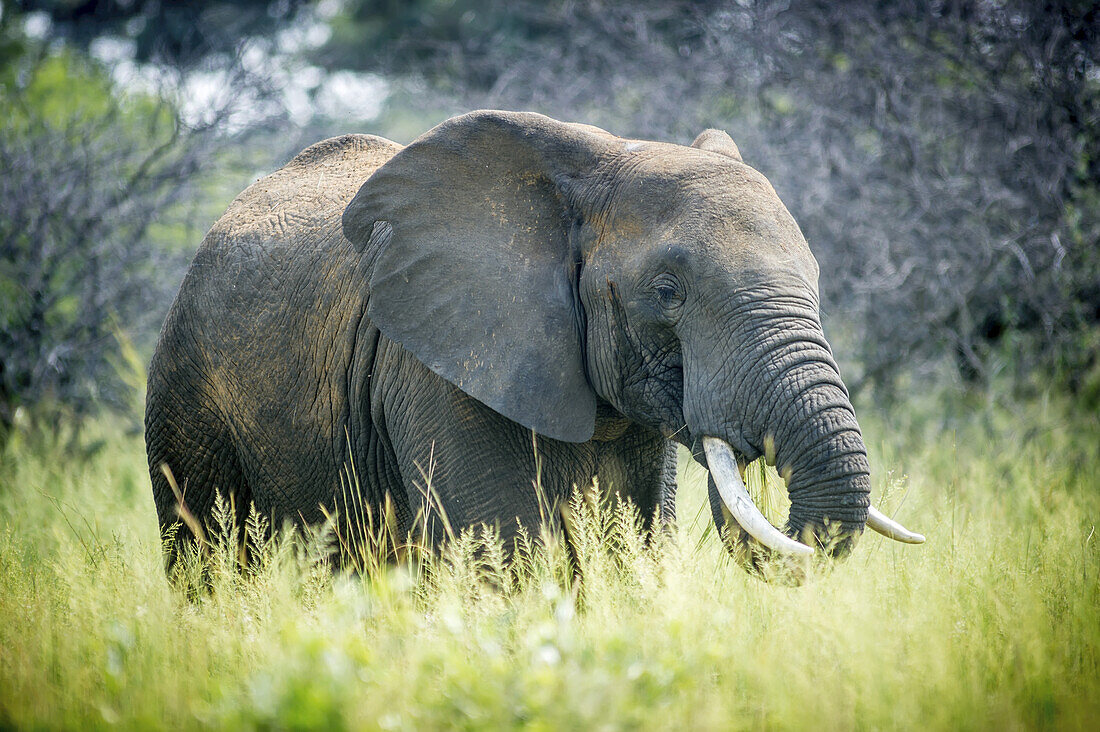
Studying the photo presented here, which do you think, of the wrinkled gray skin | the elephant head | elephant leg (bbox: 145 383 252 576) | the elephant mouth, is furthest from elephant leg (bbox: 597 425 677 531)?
elephant leg (bbox: 145 383 252 576)

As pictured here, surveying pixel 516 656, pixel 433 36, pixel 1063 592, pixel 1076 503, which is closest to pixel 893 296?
pixel 1076 503

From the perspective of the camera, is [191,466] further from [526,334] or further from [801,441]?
[801,441]

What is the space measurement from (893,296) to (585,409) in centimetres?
558

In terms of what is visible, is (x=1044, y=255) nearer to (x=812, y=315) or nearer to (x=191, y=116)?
(x=812, y=315)

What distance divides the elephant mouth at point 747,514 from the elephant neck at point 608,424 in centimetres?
58

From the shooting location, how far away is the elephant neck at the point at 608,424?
3.86 metres

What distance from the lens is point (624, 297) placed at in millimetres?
3543

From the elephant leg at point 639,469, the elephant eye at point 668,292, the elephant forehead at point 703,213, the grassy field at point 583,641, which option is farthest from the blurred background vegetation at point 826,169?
the elephant eye at point 668,292

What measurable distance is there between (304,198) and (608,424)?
1904 mm

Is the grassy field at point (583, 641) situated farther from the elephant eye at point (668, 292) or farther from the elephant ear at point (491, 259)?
the elephant eye at point (668, 292)

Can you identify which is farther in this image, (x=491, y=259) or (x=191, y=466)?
(x=191, y=466)

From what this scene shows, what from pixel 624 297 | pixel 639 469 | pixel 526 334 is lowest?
pixel 639 469

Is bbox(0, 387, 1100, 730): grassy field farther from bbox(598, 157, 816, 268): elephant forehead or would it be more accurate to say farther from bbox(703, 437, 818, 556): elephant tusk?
bbox(598, 157, 816, 268): elephant forehead

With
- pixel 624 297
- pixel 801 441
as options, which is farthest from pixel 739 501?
pixel 624 297
